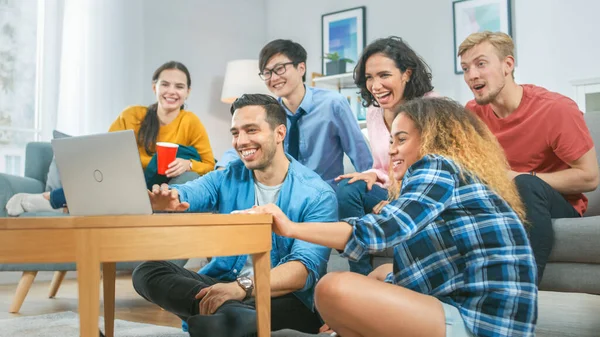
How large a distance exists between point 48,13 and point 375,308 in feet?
12.5

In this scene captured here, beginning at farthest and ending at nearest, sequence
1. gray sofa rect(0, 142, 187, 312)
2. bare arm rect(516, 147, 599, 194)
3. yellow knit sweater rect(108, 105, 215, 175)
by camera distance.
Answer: yellow knit sweater rect(108, 105, 215, 175)
gray sofa rect(0, 142, 187, 312)
bare arm rect(516, 147, 599, 194)

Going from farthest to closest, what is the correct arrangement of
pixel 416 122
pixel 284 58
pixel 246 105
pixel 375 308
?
pixel 284 58
pixel 246 105
pixel 416 122
pixel 375 308

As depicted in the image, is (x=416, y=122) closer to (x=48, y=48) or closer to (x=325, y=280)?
(x=325, y=280)

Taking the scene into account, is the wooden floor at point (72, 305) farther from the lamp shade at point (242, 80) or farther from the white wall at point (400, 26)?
the white wall at point (400, 26)

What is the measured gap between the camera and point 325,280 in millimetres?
1277

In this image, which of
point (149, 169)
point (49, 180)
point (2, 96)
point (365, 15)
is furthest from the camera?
point (365, 15)

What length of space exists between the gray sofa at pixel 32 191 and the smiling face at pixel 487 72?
4.78 feet

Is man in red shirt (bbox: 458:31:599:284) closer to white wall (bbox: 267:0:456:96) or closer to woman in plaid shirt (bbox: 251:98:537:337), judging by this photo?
woman in plaid shirt (bbox: 251:98:537:337)

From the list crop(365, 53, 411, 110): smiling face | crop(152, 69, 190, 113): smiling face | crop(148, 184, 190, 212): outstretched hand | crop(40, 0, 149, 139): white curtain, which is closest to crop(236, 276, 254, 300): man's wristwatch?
crop(148, 184, 190, 212): outstretched hand

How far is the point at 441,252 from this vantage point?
1.29 meters

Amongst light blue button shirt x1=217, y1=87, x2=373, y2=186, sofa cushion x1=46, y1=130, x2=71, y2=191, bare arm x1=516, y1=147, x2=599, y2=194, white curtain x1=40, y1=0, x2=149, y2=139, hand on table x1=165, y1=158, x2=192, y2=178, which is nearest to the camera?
bare arm x1=516, y1=147, x2=599, y2=194

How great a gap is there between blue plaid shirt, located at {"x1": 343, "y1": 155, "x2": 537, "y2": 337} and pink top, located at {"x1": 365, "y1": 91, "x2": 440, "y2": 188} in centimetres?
100

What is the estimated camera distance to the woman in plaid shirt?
1.21 metres

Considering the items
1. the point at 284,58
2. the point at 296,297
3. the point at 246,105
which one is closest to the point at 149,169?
the point at 284,58
